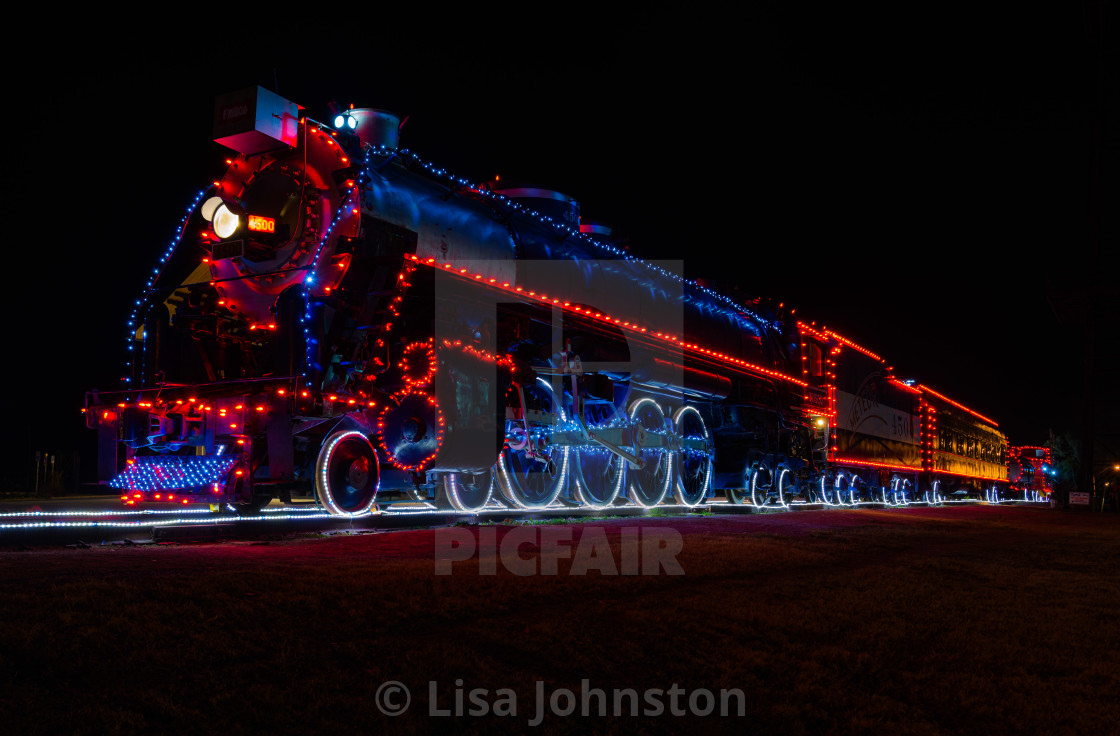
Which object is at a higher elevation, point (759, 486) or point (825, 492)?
point (759, 486)

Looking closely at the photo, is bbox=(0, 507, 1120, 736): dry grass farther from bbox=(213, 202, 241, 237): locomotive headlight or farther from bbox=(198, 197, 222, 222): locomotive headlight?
bbox=(198, 197, 222, 222): locomotive headlight

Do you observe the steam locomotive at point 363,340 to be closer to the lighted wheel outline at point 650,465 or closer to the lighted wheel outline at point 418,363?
the lighted wheel outline at point 418,363

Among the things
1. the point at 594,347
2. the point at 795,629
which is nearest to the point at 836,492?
the point at 594,347

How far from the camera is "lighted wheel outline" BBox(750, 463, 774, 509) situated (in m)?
16.5

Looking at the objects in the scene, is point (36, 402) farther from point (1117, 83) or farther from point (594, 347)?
point (1117, 83)

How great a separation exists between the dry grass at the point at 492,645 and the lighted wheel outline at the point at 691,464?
300 inches

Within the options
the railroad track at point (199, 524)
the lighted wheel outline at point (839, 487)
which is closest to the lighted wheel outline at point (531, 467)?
the railroad track at point (199, 524)

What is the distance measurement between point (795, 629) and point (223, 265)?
6461 millimetres

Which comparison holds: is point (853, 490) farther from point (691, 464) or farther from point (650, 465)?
point (650, 465)

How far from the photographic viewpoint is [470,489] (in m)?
10.5

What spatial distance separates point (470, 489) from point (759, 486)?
26.4ft

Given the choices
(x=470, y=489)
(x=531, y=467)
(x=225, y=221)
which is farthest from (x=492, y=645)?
(x=531, y=467)

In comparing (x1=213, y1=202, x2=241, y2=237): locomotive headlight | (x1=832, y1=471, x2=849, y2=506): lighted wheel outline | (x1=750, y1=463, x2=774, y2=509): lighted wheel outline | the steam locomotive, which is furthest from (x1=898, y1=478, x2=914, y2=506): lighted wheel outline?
(x1=213, y1=202, x2=241, y2=237): locomotive headlight

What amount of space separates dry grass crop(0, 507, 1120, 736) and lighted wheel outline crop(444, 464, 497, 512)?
11.2ft
